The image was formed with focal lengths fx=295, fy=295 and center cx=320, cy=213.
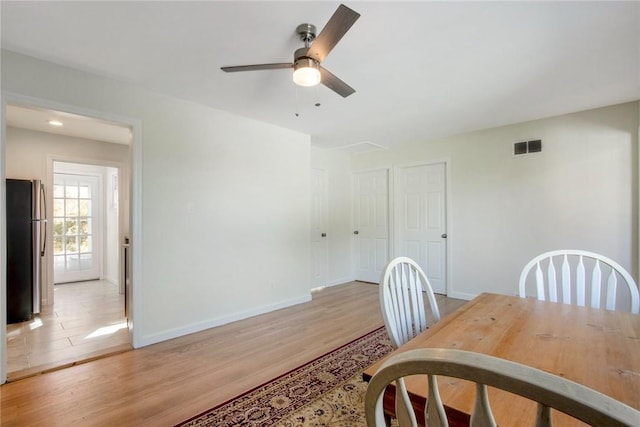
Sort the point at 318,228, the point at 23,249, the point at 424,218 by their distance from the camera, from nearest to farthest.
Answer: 1. the point at 23,249
2. the point at 424,218
3. the point at 318,228

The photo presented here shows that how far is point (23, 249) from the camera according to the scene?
3506mm

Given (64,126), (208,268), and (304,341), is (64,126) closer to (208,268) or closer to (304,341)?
(208,268)

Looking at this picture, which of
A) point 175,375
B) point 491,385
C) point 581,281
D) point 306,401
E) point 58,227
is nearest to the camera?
point 491,385

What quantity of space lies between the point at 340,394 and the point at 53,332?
3.13 metres

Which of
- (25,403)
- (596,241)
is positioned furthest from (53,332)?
(596,241)

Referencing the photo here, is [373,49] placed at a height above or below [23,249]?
above

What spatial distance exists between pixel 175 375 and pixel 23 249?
2821mm

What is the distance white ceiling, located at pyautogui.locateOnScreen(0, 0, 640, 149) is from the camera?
1.77 meters

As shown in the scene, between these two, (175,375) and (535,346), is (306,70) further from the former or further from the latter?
(175,375)

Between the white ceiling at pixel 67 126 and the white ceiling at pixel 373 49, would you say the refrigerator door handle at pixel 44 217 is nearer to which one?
the white ceiling at pixel 67 126

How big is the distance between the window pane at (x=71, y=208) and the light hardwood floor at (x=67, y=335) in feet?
5.95

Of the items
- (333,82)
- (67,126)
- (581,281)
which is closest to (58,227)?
(67,126)

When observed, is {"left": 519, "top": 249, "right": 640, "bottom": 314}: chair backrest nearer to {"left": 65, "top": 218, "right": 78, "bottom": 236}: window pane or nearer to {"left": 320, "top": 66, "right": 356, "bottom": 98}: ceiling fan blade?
{"left": 320, "top": 66, "right": 356, "bottom": 98}: ceiling fan blade

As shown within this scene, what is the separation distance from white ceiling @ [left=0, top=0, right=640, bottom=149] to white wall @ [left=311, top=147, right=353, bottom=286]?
1969mm
